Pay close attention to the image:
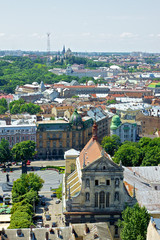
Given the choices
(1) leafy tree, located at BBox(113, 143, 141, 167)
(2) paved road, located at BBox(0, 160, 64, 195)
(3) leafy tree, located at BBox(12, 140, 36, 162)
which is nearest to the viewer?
(1) leafy tree, located at BBox(113, 143, 141, 167)

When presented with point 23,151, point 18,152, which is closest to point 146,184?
point 23,151

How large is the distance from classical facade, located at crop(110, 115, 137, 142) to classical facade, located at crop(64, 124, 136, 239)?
68174 mm

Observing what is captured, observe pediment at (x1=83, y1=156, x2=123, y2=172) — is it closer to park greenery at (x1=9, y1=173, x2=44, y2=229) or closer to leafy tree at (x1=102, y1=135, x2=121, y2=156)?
park greenery at (x1=9, y1=173, x2=44, y2=229)

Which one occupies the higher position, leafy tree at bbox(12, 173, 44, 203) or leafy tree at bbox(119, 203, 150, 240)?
leafy tree at bbox(119, 203, 150, 240)

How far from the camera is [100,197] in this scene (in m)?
73.5

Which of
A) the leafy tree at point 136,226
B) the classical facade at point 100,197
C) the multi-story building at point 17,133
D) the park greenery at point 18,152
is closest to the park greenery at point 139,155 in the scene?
the park greenery at point 18,152

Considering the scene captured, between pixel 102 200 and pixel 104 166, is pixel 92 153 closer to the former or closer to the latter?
pixel 104 166

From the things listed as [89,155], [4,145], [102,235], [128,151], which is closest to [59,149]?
[4,145]

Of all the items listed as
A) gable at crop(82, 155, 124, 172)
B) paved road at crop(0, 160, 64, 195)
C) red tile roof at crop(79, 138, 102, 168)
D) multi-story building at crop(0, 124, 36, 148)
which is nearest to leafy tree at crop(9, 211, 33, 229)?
gable at crop(82, 155, 124, 172)

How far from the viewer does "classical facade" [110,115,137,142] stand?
14162 cm

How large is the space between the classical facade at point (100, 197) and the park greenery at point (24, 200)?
7486 millimetres

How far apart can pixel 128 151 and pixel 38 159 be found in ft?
122

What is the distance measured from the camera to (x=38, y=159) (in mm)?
135125

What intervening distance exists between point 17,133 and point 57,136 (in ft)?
41.6
